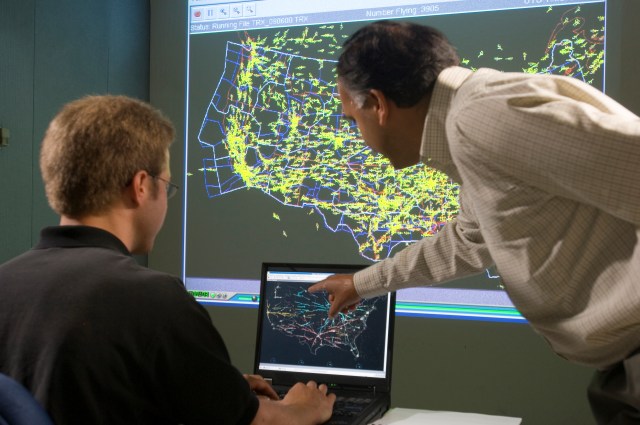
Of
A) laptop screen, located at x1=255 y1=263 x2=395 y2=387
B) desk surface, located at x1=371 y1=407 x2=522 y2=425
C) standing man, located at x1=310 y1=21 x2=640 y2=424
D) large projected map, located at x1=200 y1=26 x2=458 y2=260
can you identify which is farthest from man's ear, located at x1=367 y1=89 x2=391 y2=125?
large projected map, located at x1=200 y1=26 x2=458 y2=260

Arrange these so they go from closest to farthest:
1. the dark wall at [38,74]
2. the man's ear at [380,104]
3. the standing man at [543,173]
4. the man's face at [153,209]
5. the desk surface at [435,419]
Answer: the standing man at [543,173] → the man's face at [153,209] → the man's ear at [380,104] → the desk surface at [435,419] → the dark wall at [38,74]

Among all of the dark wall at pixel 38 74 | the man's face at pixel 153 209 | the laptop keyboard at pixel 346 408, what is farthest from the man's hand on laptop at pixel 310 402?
the dark wall at pixel 38 74

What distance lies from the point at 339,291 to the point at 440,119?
0.64m

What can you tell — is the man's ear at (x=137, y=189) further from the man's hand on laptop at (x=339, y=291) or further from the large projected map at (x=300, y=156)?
the large projected map at (x=300, y=156)

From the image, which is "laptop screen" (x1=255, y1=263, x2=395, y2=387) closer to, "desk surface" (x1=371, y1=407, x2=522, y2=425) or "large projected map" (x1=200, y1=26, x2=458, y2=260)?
"desk surface" (x1=371, y1=407, x2=522, y2=425)

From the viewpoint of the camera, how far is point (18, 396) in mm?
949

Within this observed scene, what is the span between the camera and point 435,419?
6.19 ft

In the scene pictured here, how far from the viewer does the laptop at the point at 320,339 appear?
189cm

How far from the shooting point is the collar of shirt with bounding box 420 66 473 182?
1.40 m

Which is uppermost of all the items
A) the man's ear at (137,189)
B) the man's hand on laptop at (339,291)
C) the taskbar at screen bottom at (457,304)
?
the man's ear at (137,189)

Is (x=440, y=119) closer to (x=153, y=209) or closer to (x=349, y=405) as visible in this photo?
(x=153, y=209)

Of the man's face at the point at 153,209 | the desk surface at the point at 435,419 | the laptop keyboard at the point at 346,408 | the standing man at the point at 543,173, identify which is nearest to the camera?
the standing man at the point at 543,173

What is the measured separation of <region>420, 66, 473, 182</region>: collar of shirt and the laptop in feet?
1.89

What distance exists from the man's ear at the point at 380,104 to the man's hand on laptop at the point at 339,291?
0.53 m
